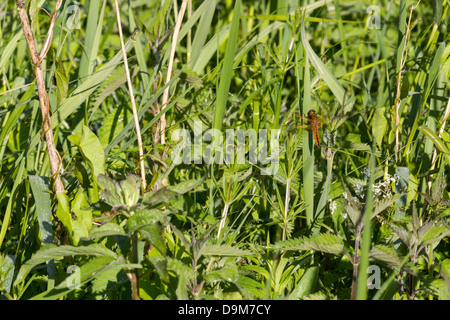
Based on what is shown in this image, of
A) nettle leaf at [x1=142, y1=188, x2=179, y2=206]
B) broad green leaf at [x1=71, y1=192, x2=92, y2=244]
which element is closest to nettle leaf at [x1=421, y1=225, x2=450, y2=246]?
nettle leaf at [x1=142, y1=188, x2=179, y2=206]

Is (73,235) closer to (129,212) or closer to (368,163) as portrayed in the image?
(129,212)

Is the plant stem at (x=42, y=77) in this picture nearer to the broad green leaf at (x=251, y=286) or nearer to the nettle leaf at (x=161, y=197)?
the nettle leaf at (x=161, y=197)

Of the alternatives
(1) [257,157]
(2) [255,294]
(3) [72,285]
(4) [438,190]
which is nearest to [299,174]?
(1) [257,157]

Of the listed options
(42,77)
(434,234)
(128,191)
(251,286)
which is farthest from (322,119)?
(42,77)

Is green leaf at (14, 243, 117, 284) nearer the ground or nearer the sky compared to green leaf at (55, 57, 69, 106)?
nearer the ground

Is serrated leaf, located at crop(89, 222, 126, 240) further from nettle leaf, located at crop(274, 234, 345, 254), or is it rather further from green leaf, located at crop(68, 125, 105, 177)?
nettle leaf, located at crop(274, 234, 345, 254)

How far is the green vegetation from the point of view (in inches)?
49.8

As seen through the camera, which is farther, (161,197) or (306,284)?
(306,284)

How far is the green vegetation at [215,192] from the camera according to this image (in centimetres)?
127

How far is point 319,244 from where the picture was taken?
1.33 m

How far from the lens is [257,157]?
70.6 inches

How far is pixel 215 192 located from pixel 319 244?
19.0 inches

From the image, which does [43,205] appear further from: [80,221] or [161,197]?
[161,197]

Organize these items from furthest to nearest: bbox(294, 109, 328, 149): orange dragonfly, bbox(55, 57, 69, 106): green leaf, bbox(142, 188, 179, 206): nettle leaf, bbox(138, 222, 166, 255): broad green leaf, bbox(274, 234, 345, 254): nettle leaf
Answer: bbox(294, 109, 328, 149): orange dragonfly, bbox(55, 57, 69, 106): green leaf, bbox(274, 234, 345, 254): nettle leaf, bbox(142, 188, 179, 206): nettle leaf, bbox(138, 222, 166, 255): broad green leaf
